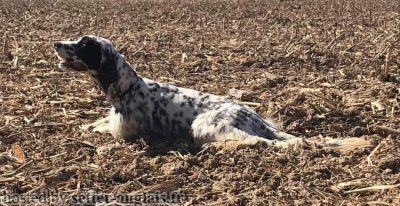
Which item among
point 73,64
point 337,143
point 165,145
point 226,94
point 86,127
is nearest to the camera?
point 337,143

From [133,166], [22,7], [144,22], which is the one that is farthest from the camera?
[22,7]

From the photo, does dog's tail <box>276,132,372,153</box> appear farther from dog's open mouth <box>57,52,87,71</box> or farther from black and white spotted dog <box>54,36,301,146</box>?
dog's open mouth <box>57,52,87,71</box>

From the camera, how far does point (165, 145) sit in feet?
22.6

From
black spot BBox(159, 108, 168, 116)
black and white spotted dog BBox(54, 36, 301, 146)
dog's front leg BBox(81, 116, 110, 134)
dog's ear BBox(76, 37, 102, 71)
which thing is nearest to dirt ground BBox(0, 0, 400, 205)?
dog's front leg BBox(81, 116, 110, 134)

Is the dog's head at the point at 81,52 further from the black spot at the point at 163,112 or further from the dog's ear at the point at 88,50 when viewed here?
the black spot at the point at 163,112

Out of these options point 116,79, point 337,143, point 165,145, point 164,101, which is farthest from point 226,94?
point 337,143

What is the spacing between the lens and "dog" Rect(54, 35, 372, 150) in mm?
6859

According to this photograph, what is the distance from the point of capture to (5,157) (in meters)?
6.19

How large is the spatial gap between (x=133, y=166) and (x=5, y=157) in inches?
54.1

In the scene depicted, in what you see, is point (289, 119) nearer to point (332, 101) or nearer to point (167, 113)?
point (332, 101)

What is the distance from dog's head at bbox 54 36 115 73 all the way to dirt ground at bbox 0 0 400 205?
0.76 metres

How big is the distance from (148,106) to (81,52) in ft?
3.32

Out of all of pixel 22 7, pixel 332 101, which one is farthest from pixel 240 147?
pixel 22 7

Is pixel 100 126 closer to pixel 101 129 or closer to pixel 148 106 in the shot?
pixel 101 129
